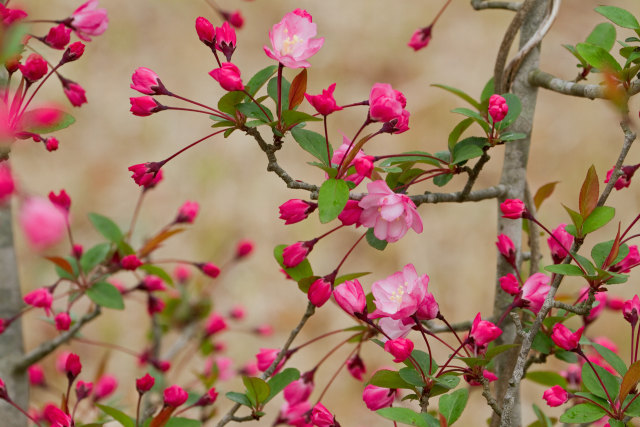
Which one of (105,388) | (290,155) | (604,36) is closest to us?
(604,36)

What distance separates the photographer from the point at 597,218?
711mm

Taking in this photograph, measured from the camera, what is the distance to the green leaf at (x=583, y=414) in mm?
685

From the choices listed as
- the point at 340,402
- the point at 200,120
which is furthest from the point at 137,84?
the point at 200,120

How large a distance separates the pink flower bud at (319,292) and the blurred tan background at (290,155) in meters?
1.76

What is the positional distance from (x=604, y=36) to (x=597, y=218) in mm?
340

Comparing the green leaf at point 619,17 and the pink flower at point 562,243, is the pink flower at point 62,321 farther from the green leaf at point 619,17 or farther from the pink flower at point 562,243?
the green leaf at point 619,17

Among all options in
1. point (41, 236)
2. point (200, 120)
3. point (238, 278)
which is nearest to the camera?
point (41, 236)

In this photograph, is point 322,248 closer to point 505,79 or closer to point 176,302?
point 176,302

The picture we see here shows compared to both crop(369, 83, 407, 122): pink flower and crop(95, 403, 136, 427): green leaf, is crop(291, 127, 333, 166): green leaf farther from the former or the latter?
crop(95, 403, 136, 427): green leaf

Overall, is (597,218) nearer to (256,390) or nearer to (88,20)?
(256,390)

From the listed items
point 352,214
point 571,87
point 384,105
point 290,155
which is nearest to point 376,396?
point 352,214

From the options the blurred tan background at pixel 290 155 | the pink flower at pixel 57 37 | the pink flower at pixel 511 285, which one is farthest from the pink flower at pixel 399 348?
the blurred tan background at pixel 290 155

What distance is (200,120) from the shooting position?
2.92 meters

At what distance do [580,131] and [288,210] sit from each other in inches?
93.6
